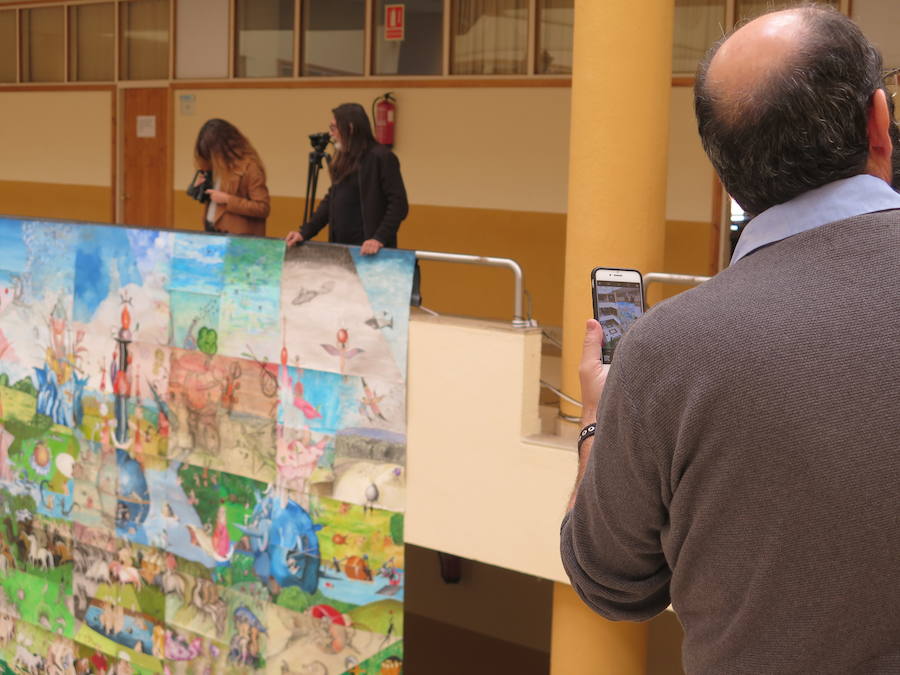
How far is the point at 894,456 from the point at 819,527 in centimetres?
12

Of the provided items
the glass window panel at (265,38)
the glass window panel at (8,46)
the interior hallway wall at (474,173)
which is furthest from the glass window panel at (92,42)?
the glass window panel at (265,38)

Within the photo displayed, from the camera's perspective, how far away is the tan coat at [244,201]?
21.0ft

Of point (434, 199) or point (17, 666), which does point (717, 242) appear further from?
point (17, 666)

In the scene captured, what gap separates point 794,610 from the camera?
1.39 meters

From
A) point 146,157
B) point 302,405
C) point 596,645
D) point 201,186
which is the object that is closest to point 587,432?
point 596,645

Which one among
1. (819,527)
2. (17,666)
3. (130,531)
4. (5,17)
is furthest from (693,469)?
(5,17)

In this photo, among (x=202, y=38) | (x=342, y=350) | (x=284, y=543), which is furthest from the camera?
(x=202, y=38)

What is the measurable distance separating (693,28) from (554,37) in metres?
1.22

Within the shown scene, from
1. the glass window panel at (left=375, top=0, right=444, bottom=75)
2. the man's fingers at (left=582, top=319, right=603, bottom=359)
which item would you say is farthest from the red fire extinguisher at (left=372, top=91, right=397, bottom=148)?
the man's fingers at (left=582, top=319, right=603, bottom=359)

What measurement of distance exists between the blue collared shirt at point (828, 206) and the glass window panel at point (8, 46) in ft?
45.2

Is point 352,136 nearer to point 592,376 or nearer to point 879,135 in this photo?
point 592,376

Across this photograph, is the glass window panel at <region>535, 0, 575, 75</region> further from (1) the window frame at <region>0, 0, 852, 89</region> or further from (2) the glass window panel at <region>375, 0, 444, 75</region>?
(2) the glass window panel at <region>375, 0, 444, 75</region>

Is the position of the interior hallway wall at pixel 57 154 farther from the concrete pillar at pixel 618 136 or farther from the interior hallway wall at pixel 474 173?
the concrete pillar at pixel 618 136

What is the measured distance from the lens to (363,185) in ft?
19.1
